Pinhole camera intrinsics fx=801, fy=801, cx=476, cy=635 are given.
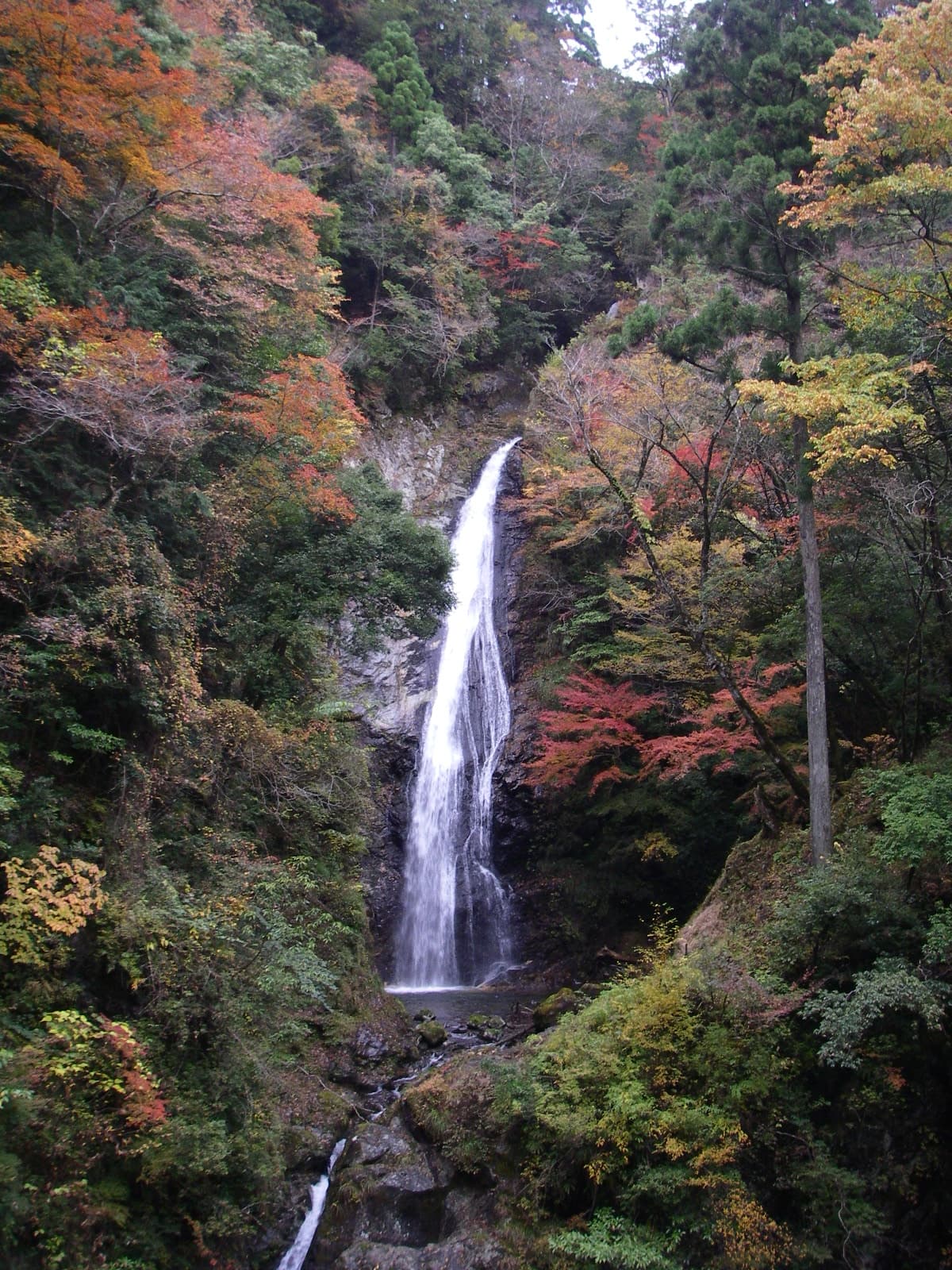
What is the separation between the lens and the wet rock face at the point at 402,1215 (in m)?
7.62

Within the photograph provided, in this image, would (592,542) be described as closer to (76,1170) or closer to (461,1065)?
(461,1065)

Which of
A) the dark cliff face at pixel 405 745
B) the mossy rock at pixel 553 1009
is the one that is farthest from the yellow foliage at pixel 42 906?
the dark cliff face at pixel 405 745

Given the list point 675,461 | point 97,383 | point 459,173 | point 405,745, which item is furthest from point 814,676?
point 459,173

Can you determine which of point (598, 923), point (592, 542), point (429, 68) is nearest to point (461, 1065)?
point (598, 923)

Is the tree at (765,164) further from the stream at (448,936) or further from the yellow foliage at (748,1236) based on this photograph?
the stream at (448,936)

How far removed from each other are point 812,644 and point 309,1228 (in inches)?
346

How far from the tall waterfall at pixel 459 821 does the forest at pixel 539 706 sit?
0.96 metres

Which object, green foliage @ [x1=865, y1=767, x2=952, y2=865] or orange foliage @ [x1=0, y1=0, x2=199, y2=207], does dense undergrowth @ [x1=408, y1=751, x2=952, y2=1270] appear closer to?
green foliage @ [x1=865, y1=767, x2=952, y2=865]

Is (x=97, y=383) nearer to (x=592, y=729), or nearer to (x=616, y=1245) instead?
(x=616, y=1245)

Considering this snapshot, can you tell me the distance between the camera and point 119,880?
8242mm

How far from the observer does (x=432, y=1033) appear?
13.1m

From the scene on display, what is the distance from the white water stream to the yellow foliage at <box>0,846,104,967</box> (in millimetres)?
3896

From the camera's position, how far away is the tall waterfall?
18.5 meters

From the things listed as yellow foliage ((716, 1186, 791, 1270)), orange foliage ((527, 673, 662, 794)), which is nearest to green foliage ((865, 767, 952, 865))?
yellow foliage ((716, 1186, 791, 1270))
